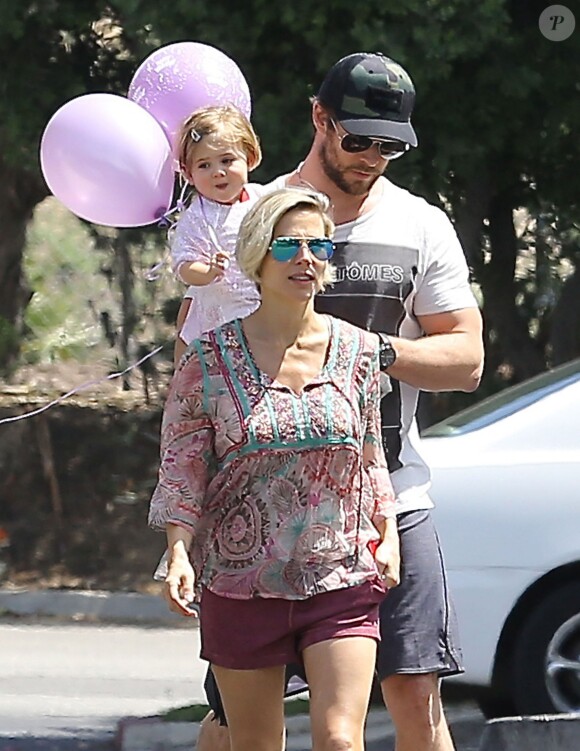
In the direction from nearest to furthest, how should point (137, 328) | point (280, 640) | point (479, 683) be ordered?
point (280, 640) → point (479, 683) → point (137, 328)

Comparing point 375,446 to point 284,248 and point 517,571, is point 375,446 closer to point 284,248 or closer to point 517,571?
point 284,248

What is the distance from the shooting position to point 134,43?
9656 millimetres

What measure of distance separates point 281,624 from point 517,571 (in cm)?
212

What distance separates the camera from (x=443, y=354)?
361 centimetres

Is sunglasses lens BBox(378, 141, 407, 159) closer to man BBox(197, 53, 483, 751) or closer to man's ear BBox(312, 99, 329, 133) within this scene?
man BBox(197, 53, 483, 751)

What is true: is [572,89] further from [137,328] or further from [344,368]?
[344,368]

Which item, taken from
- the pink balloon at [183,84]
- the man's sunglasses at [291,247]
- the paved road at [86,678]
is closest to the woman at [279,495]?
the man's sunglasses at [291,247]

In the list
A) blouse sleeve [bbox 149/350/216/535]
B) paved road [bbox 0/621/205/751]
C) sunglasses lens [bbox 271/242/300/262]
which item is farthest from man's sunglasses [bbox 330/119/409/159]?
paved road [bbox 0/621/205/751]

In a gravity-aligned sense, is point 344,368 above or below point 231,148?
below

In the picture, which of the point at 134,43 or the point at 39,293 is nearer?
the point at 134,43

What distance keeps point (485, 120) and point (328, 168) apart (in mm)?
5392

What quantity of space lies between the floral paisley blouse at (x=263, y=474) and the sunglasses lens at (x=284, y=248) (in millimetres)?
207

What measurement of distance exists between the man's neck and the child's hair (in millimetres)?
139

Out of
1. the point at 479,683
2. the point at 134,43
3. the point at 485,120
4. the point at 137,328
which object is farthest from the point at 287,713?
the point at 137,328
